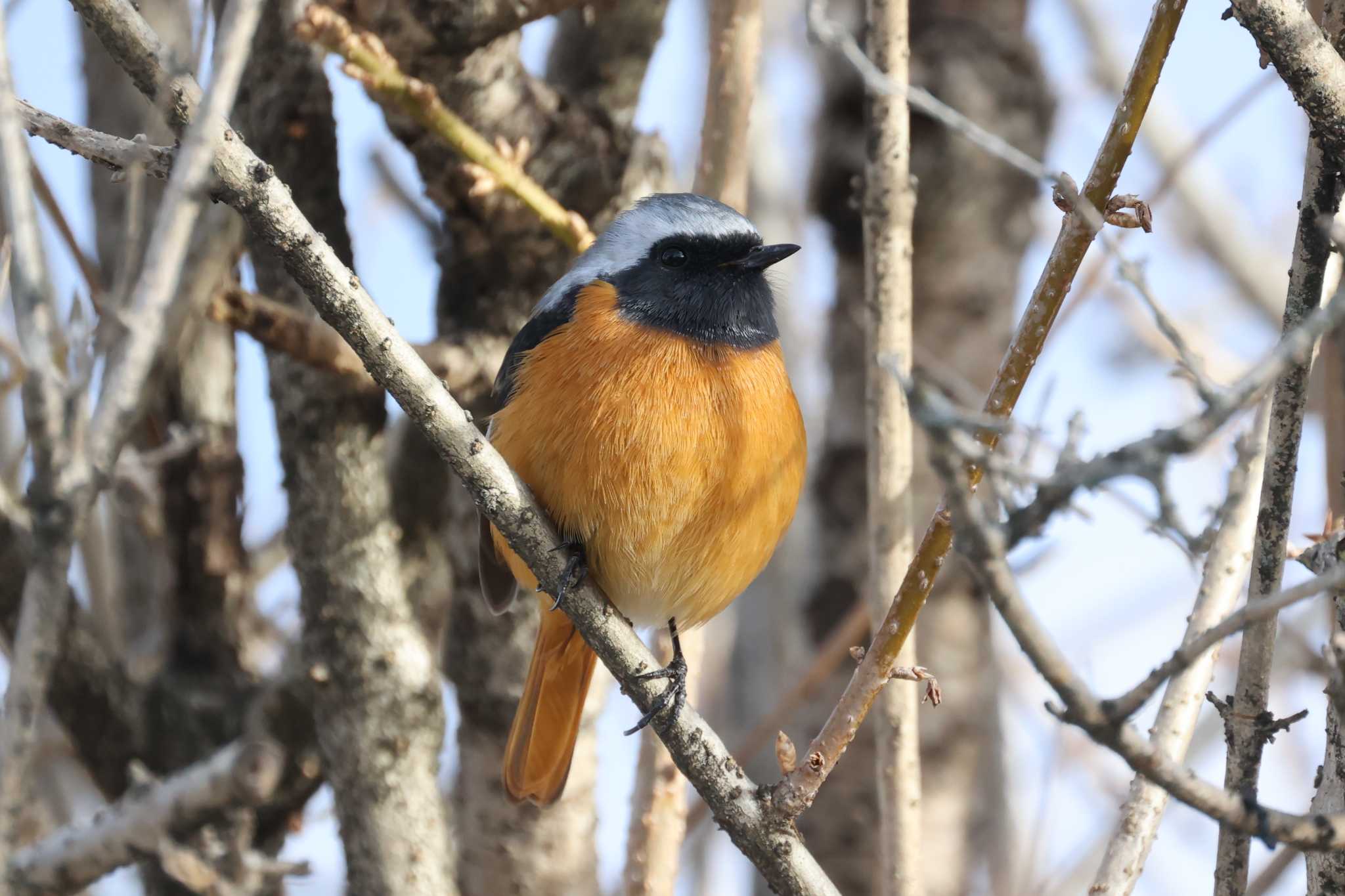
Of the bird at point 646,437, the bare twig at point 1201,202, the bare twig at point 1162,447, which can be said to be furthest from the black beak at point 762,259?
the bare twig at point 1201,202

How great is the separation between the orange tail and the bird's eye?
1.05m

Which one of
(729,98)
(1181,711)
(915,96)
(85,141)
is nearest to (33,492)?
(85,141)

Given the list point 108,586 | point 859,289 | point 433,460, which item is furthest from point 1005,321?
point 108,586

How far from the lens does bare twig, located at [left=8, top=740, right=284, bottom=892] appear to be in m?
4.07

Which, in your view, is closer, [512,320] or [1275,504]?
[1275,504]

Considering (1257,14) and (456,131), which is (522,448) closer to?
(456,131)

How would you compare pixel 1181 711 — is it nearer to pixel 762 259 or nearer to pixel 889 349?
pixel 889 349

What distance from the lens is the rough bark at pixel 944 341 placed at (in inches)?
205

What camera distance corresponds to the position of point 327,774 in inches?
165

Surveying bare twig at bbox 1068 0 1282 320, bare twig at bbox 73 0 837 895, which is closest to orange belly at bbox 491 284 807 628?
bare twig at bbox 73 0 837 895

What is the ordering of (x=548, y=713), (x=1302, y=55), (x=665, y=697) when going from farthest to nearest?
(x=548, y=713), (x=665, y=697), (x=1302, y=55)

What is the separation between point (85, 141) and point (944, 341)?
377 cm

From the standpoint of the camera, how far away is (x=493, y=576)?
394 cm

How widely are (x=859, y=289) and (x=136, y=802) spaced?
3.36 meters
